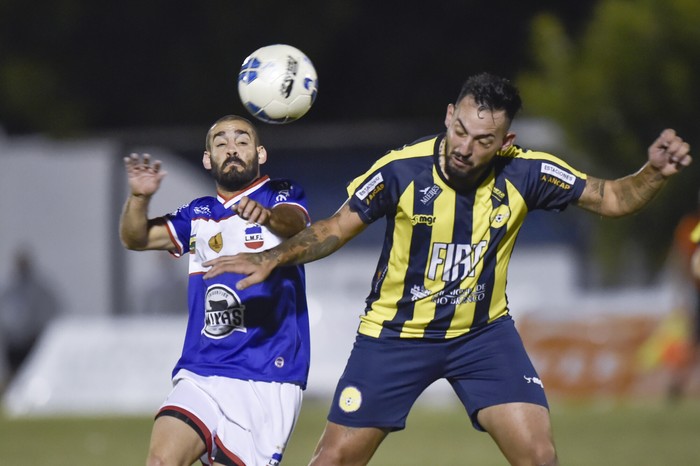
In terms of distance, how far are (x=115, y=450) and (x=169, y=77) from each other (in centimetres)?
1405

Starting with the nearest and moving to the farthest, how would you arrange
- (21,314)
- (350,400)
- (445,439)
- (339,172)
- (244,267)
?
(244,267) < (350,400) < (445,439) < (21,314) < (339,172)

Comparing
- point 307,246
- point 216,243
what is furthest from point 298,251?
point 216,243

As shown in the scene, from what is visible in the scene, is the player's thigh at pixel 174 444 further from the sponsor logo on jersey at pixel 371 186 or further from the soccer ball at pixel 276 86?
the soccer ball at pixel 276 86

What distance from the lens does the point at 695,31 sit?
18141mm

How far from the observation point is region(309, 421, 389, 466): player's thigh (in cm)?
658

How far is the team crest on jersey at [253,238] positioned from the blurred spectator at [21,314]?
575 inches

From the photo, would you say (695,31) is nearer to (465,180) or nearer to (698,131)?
(698,131)

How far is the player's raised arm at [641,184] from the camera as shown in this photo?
646cm

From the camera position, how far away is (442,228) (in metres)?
6.62

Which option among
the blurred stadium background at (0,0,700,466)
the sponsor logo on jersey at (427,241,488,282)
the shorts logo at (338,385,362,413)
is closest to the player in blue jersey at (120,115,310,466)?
the shorts logo at (338,385,362,413)

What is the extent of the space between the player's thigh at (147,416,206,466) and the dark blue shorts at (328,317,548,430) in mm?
711

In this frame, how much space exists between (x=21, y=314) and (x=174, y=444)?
15217 millimetres

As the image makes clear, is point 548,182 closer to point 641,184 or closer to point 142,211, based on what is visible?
point 641,184

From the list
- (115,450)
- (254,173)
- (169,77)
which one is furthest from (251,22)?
(254,173)
